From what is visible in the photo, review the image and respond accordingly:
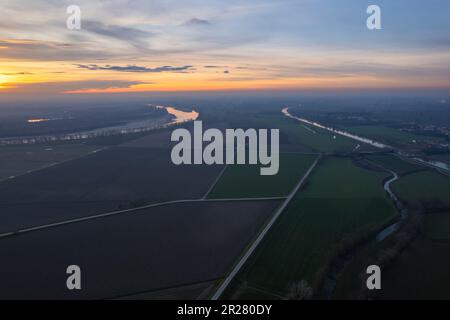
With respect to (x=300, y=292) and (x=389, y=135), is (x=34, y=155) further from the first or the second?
(x=389, y=135)

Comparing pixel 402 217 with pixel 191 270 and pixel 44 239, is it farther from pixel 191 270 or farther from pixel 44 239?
pixel 44 239

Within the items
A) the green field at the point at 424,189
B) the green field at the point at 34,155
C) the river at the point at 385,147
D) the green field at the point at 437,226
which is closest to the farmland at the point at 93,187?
the green field at the point at 34,155

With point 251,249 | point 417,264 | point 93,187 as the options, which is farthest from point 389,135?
point 251,249

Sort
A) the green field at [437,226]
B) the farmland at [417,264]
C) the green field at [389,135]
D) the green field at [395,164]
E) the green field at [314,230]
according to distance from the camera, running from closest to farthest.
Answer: the farmland at [417,264] < the green field at [314,230] < the green field at [437,226] < the green field at [395,164] < the green field at [389,135]

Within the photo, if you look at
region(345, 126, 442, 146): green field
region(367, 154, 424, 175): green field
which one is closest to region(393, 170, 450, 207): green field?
region(367, 154, 424, 175): green field

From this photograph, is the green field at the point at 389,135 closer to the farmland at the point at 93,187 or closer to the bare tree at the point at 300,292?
the farmland at the point at 93,187

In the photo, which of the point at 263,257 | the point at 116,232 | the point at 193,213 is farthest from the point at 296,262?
the point at 116,232
